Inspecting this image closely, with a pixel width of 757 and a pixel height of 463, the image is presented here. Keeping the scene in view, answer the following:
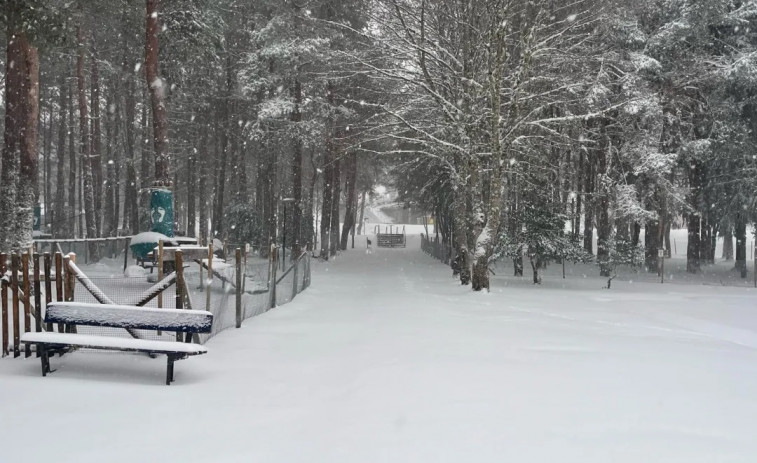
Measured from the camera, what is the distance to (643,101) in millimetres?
23125

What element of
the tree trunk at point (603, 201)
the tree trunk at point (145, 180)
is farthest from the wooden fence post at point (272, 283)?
the tree trunk at point (145, 180)

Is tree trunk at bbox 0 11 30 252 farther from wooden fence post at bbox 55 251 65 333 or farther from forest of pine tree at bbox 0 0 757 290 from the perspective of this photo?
wooden fence post at bbox 55 251 65 333

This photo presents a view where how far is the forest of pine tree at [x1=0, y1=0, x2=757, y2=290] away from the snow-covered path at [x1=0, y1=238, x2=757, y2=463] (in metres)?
7.66

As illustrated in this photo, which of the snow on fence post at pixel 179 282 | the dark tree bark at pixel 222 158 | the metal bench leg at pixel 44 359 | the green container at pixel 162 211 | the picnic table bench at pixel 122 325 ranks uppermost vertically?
the dark tree bark at pixel 222 158

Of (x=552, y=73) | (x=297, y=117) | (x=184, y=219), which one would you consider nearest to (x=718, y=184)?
(x=552, y=73)

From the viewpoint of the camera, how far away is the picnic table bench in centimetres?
653

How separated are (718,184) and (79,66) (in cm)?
2840

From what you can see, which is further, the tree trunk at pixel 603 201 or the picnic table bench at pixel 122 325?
the tree trunk at pixel 603 201

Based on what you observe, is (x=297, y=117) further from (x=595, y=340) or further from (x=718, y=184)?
(x=595, y=340)

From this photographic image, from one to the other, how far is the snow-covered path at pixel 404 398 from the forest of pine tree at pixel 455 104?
25.1 feet

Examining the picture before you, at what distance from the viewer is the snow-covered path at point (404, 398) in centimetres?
470

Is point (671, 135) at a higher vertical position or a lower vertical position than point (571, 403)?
higher

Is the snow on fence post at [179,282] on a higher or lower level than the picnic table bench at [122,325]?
higher

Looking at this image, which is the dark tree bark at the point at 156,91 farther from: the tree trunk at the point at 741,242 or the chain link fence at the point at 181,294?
the tree trunk at the point at 741,242
